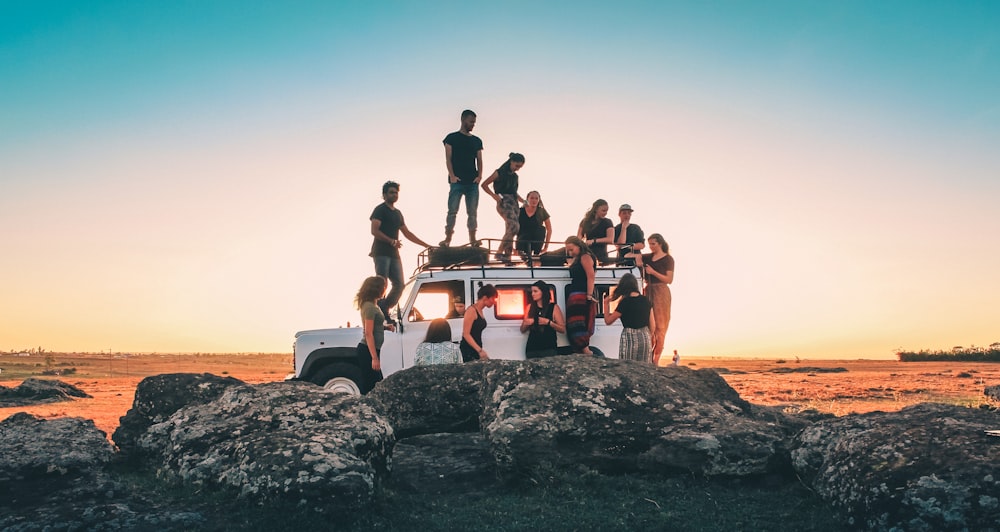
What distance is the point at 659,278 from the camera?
11375 mm

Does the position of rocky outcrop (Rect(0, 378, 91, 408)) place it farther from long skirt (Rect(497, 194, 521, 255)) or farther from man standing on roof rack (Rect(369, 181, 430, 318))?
long skirt (Rect(497, 194, 521, 255))

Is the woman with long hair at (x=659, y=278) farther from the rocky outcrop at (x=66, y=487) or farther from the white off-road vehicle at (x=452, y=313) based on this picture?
the rocky outcrop at (x=66, y=487)

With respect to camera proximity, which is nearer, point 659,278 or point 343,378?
point 343,378

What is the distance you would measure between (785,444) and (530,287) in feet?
15.8

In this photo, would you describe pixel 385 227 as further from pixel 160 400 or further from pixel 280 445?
pixel 280 445

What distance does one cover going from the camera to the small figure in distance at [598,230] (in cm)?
1177

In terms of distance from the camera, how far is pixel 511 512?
5.58 metres

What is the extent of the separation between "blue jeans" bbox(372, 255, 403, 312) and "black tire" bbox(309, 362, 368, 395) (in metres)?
1.11

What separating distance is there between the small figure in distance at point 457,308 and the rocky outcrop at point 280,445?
3.50 m

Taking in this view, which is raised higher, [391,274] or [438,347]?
[391,274]

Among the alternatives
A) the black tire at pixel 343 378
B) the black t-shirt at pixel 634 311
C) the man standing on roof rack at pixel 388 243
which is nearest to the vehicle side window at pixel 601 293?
the black t-shirt at pixel 634 311

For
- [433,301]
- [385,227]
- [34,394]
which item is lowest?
[34,394]

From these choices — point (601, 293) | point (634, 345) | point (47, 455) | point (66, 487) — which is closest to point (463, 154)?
point (601, 293)

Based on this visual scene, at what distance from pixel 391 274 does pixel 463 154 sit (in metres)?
2.48
